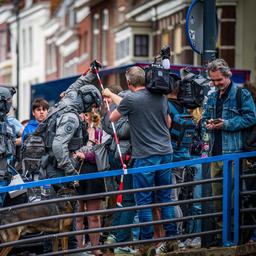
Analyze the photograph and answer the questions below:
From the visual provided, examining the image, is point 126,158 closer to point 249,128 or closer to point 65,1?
point 249,128

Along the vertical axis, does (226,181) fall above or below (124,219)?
above

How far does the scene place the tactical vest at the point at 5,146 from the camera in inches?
505

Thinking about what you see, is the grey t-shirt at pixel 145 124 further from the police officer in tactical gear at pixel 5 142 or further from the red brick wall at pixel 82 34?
the red brick wall at pixel 82 34

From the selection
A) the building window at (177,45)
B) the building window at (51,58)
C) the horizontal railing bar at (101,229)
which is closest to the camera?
the horizontal railing bar at (101,229)

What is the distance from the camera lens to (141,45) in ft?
152

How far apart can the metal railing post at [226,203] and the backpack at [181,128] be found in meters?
1.59

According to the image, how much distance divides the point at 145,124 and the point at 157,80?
0.48 meters

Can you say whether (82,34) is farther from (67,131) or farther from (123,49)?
(67,131)

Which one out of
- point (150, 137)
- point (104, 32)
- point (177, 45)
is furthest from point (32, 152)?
point (104, 32)

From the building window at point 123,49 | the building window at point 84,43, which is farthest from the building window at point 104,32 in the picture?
the building window at point 123,49

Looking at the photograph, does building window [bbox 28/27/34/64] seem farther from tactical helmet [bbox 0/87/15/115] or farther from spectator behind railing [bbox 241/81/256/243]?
spectator behind railing [bbox 241/81/256/243]

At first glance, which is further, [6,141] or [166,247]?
[6,141]

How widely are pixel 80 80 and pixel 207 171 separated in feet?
7.69

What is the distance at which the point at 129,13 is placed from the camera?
46688 mm
